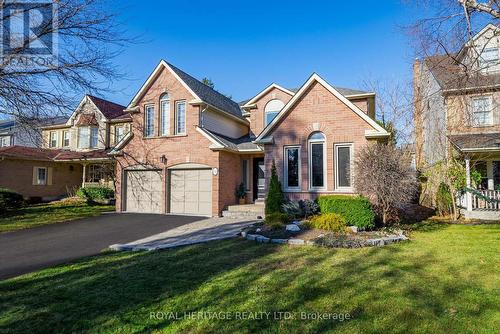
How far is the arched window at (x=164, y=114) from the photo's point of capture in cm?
1697

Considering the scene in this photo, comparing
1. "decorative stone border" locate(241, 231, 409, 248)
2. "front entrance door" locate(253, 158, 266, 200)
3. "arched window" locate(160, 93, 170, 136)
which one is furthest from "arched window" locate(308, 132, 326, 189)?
"arched window" locate(160, 93, 170, 136)

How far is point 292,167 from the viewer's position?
1437 cm

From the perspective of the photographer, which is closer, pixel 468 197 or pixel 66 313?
pixel 66 313

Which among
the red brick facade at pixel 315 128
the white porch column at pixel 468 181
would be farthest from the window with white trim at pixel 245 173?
the white porch column at pixel 468 181

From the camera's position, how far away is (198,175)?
16078 millimetres

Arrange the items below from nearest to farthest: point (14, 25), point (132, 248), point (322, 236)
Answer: point (132, 248) → point (322, 236) → point (14, 25)

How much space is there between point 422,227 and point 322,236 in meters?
5.58

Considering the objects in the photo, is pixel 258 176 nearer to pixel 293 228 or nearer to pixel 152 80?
pixel 293 228

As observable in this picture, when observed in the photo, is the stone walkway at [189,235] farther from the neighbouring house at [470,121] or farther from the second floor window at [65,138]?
the second floor window at [65,138]

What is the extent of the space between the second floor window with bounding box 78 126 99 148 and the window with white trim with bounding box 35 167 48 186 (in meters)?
3.52

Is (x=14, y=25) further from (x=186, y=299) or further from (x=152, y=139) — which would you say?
(x=186, y=299)

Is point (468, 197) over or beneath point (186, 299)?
over

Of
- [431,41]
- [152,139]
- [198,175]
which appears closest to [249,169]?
[198,175]

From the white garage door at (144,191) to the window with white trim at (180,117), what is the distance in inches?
108
